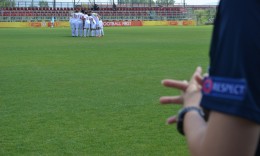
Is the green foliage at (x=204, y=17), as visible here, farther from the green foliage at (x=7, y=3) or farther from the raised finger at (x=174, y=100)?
the raised finger at (x=174, y=100)

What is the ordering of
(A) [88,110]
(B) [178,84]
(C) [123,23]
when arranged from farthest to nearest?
(C) [123,23], (A) [88,110], (B) [178,84]

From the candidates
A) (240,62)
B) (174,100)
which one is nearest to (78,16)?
(174,100)

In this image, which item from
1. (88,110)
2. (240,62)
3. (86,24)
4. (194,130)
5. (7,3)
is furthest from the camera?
(7,3)

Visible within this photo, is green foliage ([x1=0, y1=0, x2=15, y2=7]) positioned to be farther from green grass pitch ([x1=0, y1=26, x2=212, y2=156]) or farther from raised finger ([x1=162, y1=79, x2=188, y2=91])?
raised finger ([x1=162, y1=79, x2=188, y2=91])

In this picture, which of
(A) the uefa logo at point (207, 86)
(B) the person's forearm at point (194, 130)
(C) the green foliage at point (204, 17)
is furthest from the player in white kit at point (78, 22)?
(C) the green foliage at point (204, 17)

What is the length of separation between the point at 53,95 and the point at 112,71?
399 cm

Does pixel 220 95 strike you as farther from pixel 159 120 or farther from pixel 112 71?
pixel 112 71

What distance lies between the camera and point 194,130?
159 cm

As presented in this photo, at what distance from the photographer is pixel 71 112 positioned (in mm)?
7844

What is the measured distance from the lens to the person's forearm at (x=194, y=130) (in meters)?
1.54

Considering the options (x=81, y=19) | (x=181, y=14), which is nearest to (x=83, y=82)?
(x=81, y=19)

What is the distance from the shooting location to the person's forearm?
5.07 feet

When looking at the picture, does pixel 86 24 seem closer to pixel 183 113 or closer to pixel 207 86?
pixel 183 113

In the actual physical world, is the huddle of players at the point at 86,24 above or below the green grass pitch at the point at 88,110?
above
